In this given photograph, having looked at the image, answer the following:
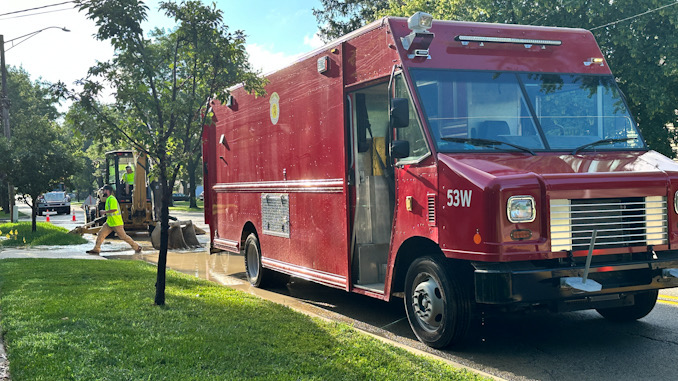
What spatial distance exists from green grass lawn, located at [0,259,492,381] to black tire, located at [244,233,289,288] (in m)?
1.61

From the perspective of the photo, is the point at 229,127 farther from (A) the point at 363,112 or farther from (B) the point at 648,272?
(B) the point at 648,272

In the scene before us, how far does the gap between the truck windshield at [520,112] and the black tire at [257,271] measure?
16.3 ft

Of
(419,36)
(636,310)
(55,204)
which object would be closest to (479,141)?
(419,36)

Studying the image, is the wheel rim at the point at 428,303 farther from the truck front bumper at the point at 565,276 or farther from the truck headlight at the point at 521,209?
the truck headlight at the point at 521,209

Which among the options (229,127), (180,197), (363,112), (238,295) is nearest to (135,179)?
(229,127)

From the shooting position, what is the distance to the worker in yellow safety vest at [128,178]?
849 inches

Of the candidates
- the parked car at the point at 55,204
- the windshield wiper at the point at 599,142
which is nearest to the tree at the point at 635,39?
the windshield wiper at the point at 599,142

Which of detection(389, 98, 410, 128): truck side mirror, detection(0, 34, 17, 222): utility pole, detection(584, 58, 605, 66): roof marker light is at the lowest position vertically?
detection(389, 98, 410, 128): truck side mirror

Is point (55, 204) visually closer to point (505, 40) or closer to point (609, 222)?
point (505, 40)

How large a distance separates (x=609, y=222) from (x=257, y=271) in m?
6.22

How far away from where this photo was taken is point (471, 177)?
5.83 m

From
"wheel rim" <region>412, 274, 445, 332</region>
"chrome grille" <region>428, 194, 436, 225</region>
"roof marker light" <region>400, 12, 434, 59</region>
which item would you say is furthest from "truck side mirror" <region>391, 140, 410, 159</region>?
"wheel rim" <region>412, 274, 445, 332</region>

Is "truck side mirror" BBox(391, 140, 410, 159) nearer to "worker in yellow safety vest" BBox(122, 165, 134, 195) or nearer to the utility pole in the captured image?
"worker in yellow safety vest" BBox(122, 165, 134, 195)

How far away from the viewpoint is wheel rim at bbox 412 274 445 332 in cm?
636
